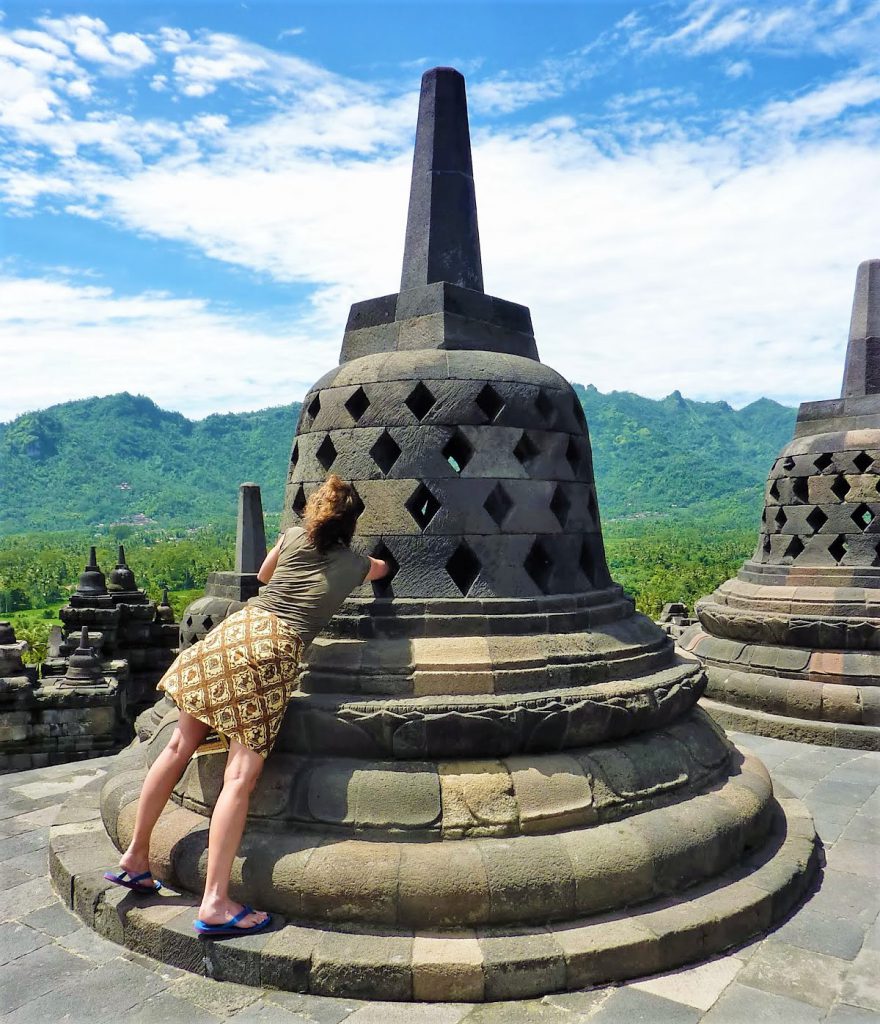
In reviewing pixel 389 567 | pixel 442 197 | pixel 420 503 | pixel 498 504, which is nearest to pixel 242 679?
pixel 389 567

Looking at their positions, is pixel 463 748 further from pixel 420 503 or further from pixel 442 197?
pixel 442 197

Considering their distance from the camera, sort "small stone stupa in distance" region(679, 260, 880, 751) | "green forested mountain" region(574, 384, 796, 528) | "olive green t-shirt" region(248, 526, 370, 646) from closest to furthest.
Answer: "olive green t-shirt" region(248, 526, 370, 646)
"small stone stupa in distance" region(679, 260, 880, 751)
"green forested mountain" region(574, 384, 796, 528)

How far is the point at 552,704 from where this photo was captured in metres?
3.78

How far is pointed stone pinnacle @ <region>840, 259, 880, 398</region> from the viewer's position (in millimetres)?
8445

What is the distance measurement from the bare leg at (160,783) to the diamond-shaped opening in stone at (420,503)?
1.59 metres

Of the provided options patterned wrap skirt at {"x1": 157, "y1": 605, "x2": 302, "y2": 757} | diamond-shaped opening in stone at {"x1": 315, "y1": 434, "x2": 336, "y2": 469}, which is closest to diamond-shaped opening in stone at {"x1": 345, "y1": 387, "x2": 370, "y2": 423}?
diamond-shaped opening in stone at {"x1": 315, "y1": 434, "x2": 336, "y2": 469}

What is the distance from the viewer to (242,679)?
343 cm

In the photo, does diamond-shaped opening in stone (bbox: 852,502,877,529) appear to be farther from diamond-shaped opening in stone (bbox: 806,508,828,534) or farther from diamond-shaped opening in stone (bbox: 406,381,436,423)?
diamond-shaped opening in stone (bbox: 406,381,436,423)

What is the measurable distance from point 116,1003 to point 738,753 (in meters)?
3.60

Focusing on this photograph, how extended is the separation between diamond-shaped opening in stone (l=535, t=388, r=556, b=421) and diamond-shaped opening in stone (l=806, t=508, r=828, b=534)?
4603 mm

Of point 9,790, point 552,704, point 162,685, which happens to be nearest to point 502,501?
point 552,704

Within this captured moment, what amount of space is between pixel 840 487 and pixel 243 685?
676 cm

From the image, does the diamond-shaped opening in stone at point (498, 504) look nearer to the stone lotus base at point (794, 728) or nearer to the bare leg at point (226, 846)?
the bare leg at point (226, 846)

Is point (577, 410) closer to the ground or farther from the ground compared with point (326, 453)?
farther from the ground
